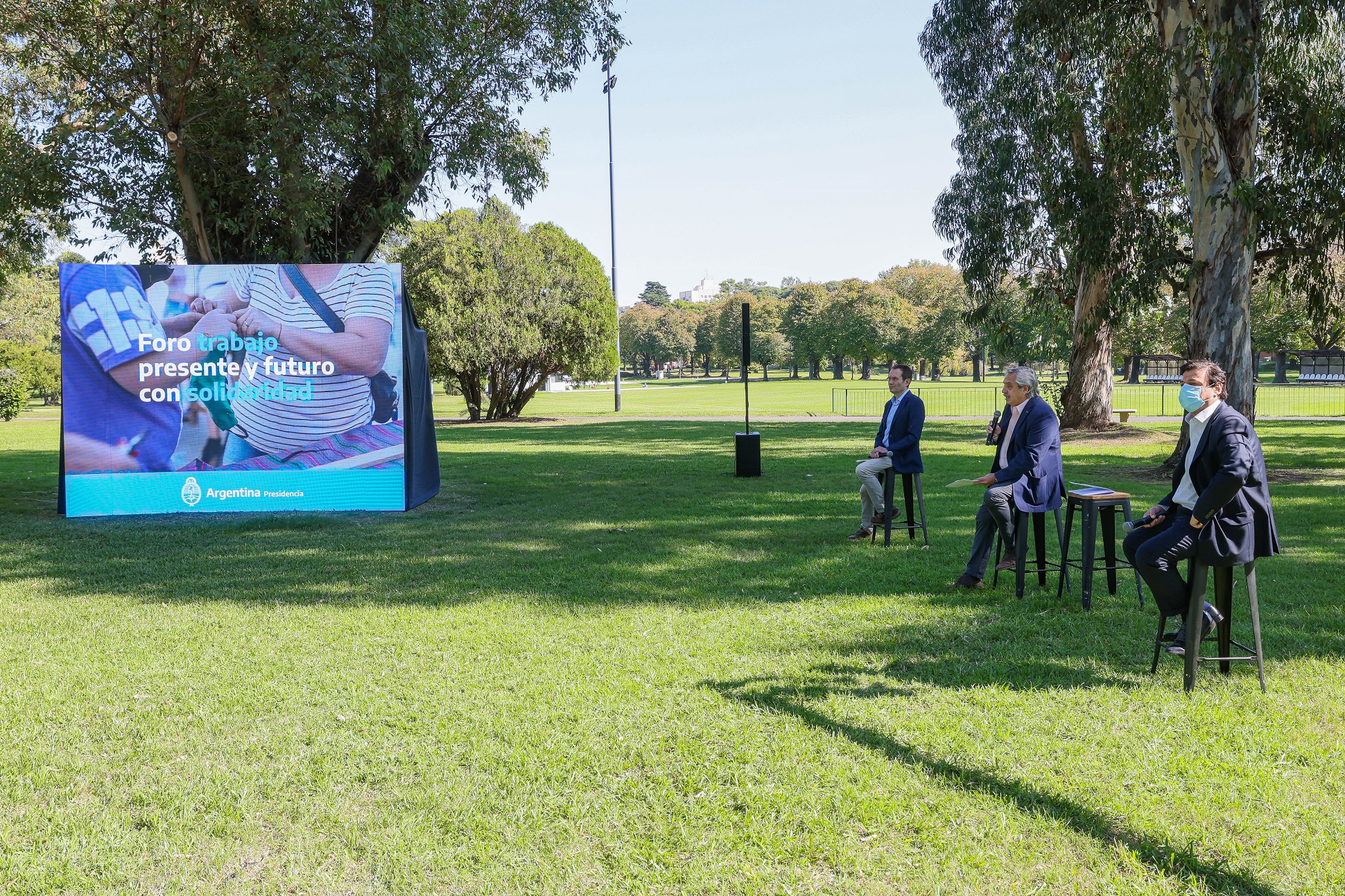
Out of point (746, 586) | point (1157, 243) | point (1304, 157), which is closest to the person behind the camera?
point (746, 586)

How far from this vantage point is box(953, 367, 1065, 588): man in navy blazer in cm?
680

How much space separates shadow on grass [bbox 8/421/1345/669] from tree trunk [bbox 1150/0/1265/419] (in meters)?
4.39

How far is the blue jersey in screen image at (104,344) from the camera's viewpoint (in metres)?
10.9

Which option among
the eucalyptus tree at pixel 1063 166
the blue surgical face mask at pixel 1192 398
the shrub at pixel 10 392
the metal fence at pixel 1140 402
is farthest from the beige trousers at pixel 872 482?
the shrub at pixel 10 392

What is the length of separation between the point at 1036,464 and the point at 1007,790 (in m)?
3.50

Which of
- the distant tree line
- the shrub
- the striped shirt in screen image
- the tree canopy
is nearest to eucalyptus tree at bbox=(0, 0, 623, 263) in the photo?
the striped shirt in screen image

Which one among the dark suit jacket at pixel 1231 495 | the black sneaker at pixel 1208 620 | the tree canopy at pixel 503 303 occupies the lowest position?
the black sneaker at pixel 1208 620

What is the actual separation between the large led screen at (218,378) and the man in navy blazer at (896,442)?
18.7 ft

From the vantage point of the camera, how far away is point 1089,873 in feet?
10.5

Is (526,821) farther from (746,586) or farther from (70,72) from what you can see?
(70,72)

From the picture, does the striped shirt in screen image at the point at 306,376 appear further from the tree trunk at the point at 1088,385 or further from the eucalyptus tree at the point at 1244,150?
the tree trunk at the point at 1088,385

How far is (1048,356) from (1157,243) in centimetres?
1180

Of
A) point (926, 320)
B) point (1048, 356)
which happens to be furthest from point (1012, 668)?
point (926, 320)

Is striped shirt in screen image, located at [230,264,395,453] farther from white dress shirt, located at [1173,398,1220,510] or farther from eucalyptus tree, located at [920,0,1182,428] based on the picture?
eucalyptus tree, located at [920,0,1182,428]
